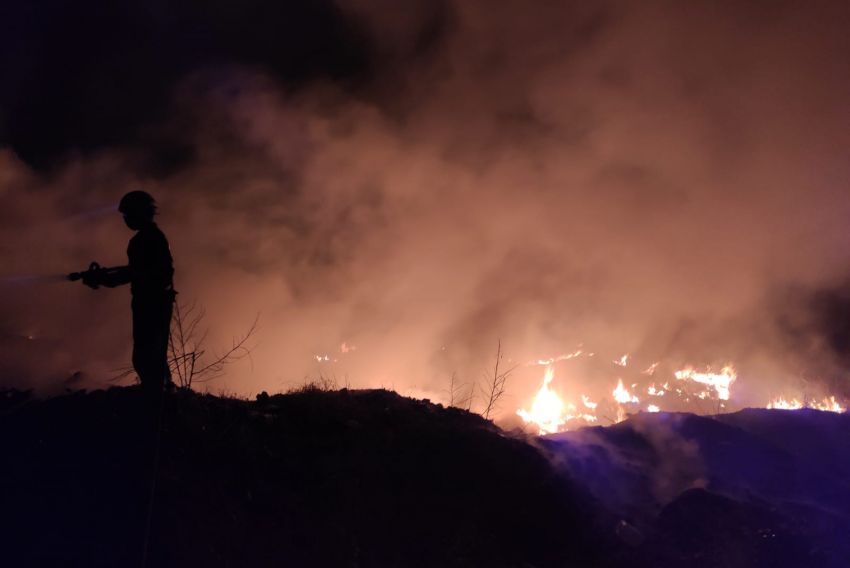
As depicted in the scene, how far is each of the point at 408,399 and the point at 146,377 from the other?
616 cm

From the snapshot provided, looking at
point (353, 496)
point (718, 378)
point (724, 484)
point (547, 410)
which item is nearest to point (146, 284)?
point (353, 496)

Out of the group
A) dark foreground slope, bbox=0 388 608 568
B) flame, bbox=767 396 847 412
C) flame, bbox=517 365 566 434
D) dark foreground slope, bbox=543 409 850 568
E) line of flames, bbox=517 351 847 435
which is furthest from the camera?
line of flames, bbox=517 351 847 435

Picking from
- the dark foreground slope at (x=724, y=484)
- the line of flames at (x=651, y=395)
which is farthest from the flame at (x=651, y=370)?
the dark foreground slope at (x=724, y=484)

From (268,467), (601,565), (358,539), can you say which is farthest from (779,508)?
(268,467)

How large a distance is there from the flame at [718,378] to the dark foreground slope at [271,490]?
2204 inches

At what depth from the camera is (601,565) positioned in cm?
797

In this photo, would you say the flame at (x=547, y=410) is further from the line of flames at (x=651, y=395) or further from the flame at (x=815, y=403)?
the flame at (x=815, y=403)

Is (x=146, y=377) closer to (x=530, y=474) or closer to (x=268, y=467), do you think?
(x=268, y=467)

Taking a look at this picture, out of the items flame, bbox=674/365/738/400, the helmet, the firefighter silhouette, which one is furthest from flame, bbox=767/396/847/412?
the helmet

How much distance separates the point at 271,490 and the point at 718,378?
2450 inches

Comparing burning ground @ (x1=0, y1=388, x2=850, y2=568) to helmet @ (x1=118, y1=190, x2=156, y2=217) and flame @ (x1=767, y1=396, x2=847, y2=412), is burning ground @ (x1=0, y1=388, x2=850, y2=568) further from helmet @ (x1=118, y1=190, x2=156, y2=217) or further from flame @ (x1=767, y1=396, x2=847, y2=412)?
flame @ (x1=767, y1=396, x2=847, y2=412)

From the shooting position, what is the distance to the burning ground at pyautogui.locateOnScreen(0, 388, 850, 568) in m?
6.09

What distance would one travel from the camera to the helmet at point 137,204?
6.59 metres

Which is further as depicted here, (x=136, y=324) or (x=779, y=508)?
(x=779, y=508)
